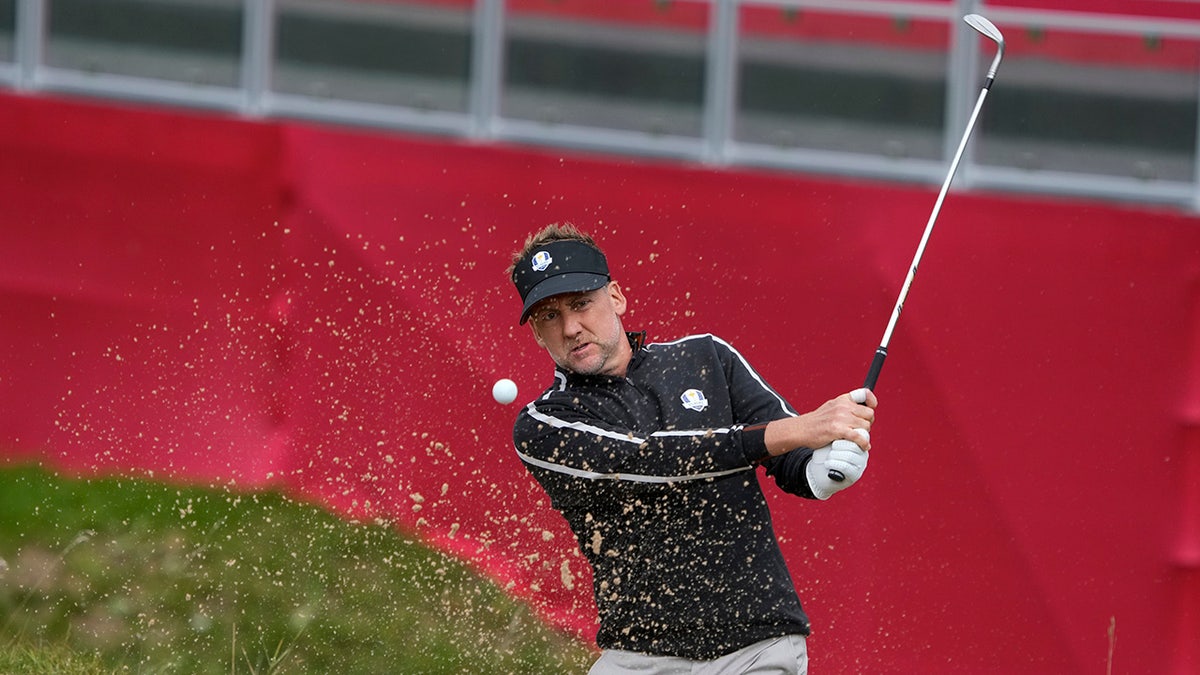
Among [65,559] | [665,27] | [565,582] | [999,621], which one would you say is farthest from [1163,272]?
[65,559]

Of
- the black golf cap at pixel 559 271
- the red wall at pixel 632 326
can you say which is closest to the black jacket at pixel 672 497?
the black golf cap at pixel 559 271

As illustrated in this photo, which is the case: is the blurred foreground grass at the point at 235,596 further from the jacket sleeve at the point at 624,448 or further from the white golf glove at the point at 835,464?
the white golf glove at the point at 835,464

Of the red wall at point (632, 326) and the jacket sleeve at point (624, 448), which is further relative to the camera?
the red wall at point (632, 326)

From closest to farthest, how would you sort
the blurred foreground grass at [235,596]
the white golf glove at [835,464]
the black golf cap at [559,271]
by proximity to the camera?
the white golf glove at [835,464] < the black golf cap at [559,271] < the blurred foreground grass at [235,596]

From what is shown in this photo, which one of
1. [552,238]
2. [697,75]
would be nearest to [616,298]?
[552,238]

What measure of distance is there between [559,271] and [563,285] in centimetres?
5

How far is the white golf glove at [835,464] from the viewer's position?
353 centimetres

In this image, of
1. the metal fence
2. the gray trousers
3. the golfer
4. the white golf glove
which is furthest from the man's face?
the metal fence

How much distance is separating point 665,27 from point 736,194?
2.06 ft

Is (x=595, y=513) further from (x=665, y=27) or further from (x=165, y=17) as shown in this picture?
(x=165, y=17)

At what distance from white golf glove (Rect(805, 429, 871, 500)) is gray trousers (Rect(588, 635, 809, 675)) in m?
0.37

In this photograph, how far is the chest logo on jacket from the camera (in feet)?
12.8

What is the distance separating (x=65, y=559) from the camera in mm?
5395

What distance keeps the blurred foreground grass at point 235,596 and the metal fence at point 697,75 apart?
1.34 metres
